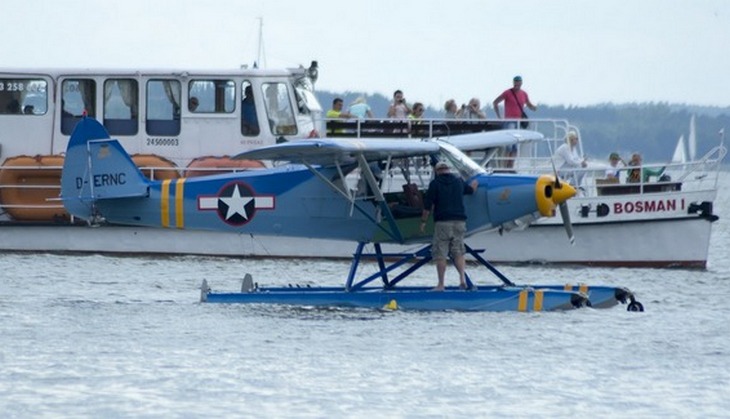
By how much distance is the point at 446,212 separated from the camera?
2008 centimetres

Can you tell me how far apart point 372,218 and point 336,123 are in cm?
695

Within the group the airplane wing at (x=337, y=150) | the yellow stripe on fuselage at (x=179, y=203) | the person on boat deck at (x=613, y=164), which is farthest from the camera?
the person on boat deck at (x=613, y=164)

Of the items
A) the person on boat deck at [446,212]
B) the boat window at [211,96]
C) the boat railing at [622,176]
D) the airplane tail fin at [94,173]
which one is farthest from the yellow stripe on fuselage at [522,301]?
the boat window at [211,96]

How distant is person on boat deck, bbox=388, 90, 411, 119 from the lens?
28750 mm

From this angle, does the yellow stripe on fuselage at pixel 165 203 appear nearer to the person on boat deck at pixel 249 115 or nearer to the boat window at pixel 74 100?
the person on boat deck at pixel 249 115

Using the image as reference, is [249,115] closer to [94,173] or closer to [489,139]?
[489,139]

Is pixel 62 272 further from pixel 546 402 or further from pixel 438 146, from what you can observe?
pixel 546 402

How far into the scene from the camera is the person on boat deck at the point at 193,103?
27875mm

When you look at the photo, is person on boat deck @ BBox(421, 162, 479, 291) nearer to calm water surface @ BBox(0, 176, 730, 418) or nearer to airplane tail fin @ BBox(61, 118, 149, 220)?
calm water surface @ BBox(0, 176, 730, 418)

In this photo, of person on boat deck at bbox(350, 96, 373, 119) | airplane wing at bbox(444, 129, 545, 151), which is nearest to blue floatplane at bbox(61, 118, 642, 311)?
airplane wing at bbox(444, 129, 545, 151)

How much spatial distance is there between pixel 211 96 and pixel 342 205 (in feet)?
24.9

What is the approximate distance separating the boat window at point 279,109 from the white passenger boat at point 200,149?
16 millimetres

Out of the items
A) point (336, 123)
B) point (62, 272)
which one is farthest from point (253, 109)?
point (62, 272)

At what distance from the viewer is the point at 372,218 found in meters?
20.7
